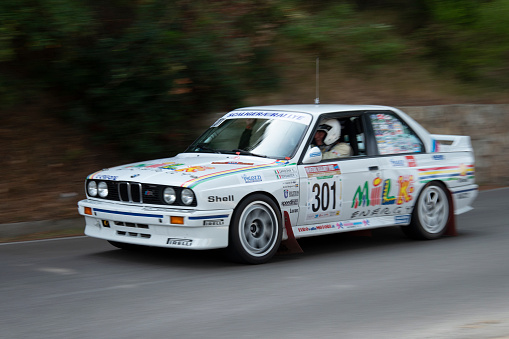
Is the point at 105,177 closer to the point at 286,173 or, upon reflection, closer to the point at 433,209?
the point at 286,173

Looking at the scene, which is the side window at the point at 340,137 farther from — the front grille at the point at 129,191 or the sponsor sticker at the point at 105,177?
the sponsor sticker at the point at 105,177

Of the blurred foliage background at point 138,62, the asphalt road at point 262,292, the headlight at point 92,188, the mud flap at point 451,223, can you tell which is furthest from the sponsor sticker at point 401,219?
the blurred foliage background at point 138,62

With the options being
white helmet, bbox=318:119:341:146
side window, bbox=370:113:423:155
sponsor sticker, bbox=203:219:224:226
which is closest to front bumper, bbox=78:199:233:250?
sponsor sticker, bbox=203:219:224:226

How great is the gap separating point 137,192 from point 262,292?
6.18ft

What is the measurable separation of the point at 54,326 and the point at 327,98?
40.5ft

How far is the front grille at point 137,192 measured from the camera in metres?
7.59

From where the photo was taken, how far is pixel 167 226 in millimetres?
7508

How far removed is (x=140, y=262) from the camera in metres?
7.99

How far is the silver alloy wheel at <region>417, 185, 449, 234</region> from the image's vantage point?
9.44m

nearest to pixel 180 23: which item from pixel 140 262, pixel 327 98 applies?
pixel 327 98

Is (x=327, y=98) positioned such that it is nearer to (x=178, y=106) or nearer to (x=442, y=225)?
(x=178, y=106)

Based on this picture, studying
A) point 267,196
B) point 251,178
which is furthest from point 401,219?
point 251,178

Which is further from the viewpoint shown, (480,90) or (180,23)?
(480,90)

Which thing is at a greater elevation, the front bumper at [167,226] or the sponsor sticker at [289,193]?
the sponsor sticker at [289,193]
